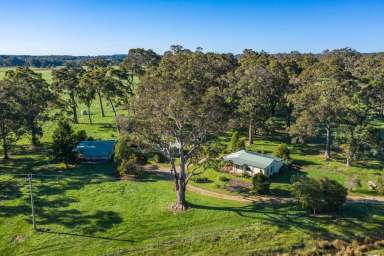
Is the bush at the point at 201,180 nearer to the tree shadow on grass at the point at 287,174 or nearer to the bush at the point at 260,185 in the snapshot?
the bush at the point at 260,185

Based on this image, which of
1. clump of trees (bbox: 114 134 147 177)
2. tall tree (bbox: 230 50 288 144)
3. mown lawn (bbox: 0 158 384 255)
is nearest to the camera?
mown lawn (bbox: 0 158 384 255)

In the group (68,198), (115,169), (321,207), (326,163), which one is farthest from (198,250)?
(326,163)

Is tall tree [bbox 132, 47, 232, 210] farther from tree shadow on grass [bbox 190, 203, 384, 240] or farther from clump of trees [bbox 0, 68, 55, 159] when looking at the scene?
clump of trees [bbox 0, 68, 55, 159]

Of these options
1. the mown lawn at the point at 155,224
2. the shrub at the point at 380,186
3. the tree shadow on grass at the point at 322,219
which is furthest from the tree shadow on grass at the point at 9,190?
the shrub at the point at 380,186

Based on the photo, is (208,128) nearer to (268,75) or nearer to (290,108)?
(268,75)

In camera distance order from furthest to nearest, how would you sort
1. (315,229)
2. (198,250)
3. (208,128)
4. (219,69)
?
(219,69) → (208,128) → (315,229) → (198,250)

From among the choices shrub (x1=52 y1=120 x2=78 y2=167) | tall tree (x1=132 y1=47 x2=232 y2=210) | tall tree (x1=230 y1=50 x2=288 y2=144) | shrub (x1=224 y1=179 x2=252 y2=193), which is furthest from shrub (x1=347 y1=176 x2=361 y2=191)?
shrub (x1=52 y1=120 x2=78 y2=167)

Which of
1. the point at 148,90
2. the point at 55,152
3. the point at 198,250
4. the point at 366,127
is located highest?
the point at 148,90
